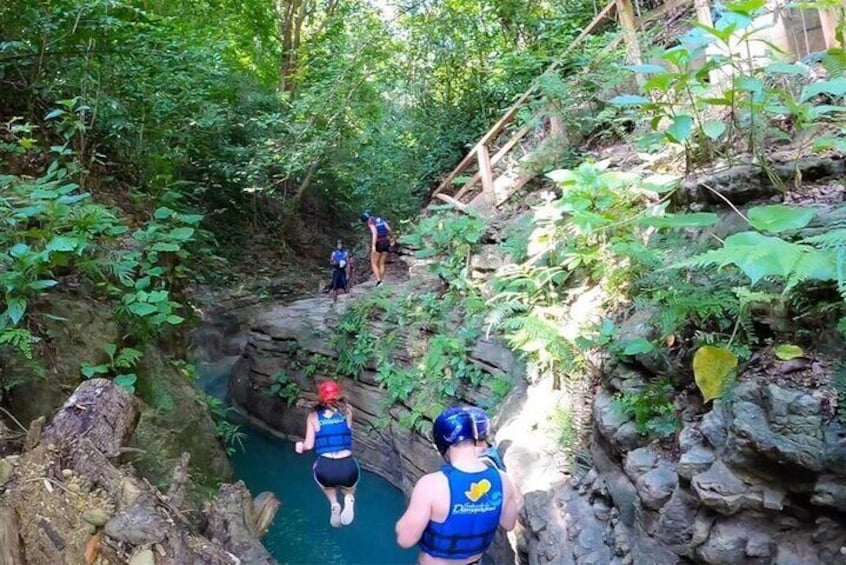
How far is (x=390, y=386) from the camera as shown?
8250mm

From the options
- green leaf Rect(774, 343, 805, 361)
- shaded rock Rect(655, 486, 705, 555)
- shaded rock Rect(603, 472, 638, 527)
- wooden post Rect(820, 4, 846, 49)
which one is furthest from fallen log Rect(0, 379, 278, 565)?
wooden post Rect(820, 4, 846, 49)

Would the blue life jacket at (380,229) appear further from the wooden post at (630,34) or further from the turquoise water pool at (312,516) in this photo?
the wooden post at (630,34)

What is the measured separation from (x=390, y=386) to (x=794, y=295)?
5670mm

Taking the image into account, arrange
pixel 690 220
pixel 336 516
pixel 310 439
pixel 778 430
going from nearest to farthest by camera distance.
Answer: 1. pixel 778 430
2. pixel 690 220
3. pixel 310 439
4. pixel 336 516

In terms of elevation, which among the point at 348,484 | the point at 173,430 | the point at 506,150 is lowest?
the point at 348,484

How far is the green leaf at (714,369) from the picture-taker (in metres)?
3.34

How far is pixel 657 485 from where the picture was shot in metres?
3.53

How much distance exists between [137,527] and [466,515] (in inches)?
70.6

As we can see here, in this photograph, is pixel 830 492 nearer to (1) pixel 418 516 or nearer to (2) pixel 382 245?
(1) pixel 418 516

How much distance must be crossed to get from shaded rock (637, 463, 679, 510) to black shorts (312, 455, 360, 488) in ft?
9.67

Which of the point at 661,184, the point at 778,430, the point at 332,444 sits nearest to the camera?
the point at 778,430

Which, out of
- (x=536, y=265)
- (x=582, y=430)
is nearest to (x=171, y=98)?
(x=536, y=265)

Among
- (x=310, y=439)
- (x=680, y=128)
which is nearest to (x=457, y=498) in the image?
(x=680, y=128)

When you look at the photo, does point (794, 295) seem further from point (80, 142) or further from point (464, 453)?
point (80, 142)
